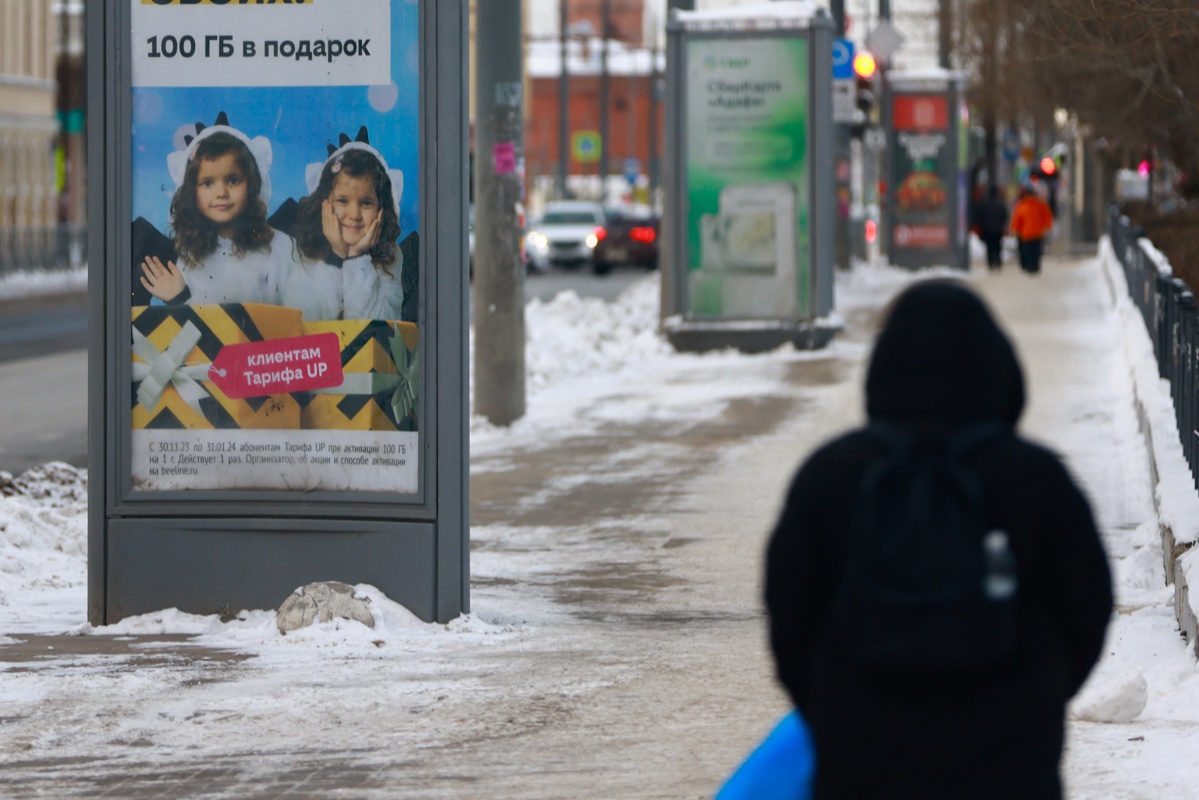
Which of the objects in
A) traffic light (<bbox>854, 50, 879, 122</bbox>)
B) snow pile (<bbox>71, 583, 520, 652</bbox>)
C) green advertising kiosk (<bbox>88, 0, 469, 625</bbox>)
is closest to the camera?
snow pile (<bbox>71, 583, 520, 652</bbox>)

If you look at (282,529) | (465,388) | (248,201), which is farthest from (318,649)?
(248,201)

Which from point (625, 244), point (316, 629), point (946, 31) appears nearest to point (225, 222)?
point (316, 629)

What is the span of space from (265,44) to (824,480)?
5.08m

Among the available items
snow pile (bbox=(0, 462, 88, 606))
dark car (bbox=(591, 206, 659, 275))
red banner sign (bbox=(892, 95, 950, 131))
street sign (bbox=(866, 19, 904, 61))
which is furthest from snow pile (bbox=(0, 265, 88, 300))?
snow pile (bbox=(0, 462, 88, 606))

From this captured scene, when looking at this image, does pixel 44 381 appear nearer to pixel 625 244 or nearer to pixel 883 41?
pixel 883 41

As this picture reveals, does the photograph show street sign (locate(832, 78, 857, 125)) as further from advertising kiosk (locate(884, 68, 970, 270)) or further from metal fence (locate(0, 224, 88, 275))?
metal fence (locate(0, 224, 88, 275))

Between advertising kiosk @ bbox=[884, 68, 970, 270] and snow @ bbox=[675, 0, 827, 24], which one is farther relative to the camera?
advertising kiosk @ bbox=[884, 68, 970, 270]

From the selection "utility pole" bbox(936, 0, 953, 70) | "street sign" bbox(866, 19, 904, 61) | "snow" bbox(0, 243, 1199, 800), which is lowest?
"snow" bbox(0, 243, 1199, 800)

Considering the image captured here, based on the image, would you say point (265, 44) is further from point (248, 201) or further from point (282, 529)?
point (282, 529)

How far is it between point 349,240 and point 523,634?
1617 mm

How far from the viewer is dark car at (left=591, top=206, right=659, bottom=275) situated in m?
42.7

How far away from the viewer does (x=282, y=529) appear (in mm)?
7586

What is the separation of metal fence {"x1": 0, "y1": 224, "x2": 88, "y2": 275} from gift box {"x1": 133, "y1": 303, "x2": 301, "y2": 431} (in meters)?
28.1

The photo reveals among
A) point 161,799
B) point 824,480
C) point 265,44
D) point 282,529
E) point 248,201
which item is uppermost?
point 265,44
